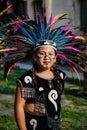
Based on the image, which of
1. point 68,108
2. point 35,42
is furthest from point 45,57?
point 68,108

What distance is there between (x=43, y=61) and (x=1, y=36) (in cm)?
121

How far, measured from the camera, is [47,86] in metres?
3.43

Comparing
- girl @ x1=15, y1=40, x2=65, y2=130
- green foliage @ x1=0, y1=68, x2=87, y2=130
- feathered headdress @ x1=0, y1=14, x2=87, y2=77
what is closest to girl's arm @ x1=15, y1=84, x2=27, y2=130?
girl @ x1=15, y1=40, x2=65, y2=130

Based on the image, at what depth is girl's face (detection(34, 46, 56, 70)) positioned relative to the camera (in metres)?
3.40

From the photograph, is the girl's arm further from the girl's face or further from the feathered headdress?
the feathered headdress

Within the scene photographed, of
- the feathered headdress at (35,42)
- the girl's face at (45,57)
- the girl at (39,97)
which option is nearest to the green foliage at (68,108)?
the feathered headdress at (35,42)

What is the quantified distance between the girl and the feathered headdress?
0.71ft

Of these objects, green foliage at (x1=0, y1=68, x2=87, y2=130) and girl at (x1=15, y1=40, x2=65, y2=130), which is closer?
girl at (x1=15, y1=40, x2=65, y2=130)

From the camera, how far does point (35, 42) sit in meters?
3.67

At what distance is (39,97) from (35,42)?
62cm

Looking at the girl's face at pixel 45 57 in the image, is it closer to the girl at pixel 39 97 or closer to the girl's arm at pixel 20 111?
the girl at pixel 39 97

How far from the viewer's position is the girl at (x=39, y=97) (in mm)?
3381

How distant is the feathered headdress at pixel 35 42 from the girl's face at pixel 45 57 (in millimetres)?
172

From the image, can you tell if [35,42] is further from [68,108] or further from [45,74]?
[68,108]
